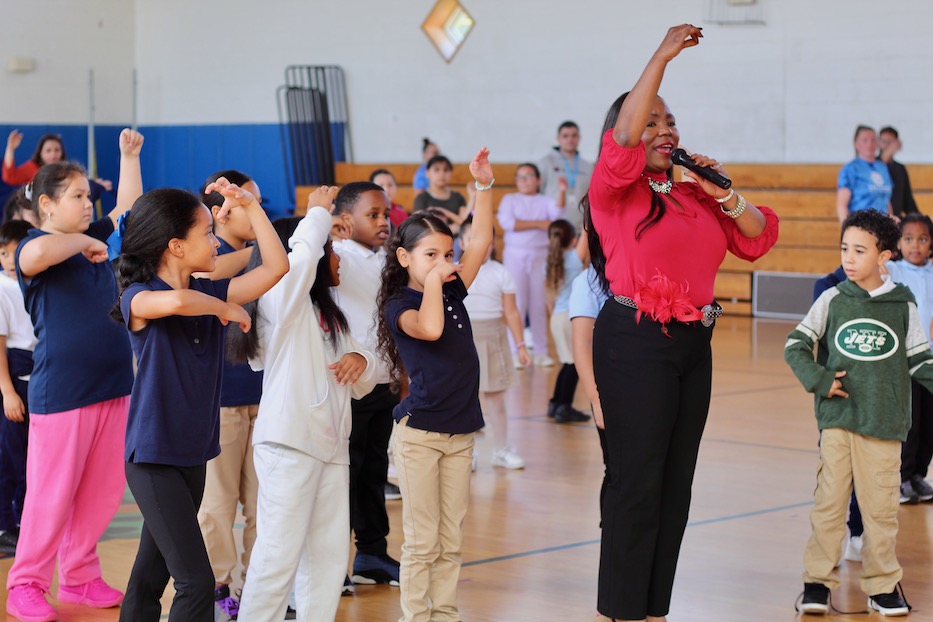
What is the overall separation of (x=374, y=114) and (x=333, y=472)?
13.9 m

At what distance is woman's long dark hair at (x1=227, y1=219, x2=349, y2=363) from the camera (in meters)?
3.80

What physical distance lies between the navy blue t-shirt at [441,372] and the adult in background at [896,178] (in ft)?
26.2

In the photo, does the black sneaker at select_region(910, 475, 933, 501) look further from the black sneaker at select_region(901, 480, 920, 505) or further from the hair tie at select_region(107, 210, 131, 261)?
the hair tie at select_region(107, 210, 131, 261)

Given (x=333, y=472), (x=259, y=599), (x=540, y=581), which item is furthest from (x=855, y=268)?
(x=259, y=599)

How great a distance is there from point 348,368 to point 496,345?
2972 millimetres

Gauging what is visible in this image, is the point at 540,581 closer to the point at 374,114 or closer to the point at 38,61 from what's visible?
the point at 374,114

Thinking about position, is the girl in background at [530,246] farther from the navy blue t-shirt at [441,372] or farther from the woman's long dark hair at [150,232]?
the woman's long dark hair at [150,232]

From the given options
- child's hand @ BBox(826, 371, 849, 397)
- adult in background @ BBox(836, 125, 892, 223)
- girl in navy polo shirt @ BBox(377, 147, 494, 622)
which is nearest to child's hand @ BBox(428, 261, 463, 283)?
girl in navy polo shirt @ BBox(377, 147, 494, 622)

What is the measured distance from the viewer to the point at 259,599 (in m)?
3.63

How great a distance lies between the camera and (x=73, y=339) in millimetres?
4273

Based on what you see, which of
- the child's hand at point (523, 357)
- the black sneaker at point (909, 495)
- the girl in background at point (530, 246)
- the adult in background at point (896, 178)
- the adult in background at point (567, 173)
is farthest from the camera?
the adult in background at point (567, 173)

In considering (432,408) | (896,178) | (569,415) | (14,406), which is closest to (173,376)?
(432,408)

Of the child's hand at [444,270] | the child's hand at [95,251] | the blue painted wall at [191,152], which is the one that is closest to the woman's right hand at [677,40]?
the child's hand at [444,270]

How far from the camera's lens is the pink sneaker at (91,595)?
169 inches
